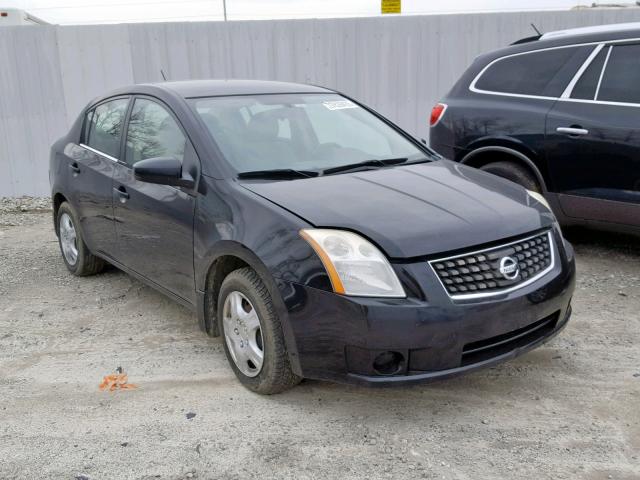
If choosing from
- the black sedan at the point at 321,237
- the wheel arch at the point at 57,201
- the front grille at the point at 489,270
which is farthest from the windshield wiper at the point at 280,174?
the wheel arch at the point at 57,201

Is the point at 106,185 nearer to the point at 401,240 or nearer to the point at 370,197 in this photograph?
the point at 370,197

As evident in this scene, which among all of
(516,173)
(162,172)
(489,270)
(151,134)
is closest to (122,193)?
(151,134)

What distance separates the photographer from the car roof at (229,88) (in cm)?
397

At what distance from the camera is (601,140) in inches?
190

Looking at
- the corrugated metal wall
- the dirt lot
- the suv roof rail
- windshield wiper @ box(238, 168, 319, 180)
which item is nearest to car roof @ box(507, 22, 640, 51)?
the suv roof rail

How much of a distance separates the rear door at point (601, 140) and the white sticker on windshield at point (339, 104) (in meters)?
1.80

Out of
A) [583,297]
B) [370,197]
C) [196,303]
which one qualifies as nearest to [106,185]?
[196,303]

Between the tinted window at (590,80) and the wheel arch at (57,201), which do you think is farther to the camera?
the wheel arch at (57,201)

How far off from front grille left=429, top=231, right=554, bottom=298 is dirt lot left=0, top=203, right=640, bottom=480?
0.67 meters

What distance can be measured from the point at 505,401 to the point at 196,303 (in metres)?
1.75

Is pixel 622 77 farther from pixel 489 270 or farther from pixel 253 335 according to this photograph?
pixel 253 335

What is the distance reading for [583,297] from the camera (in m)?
4.53

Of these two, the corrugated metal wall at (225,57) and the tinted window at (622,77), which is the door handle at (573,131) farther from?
the corrugated metal wall at (225,57)

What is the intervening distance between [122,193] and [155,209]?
487 millimetres
